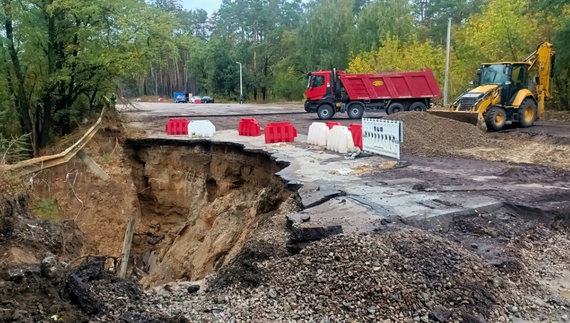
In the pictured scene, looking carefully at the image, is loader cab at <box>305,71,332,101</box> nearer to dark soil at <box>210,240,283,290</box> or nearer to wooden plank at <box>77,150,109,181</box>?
wooden plank at <box>77,150,109,181</box>

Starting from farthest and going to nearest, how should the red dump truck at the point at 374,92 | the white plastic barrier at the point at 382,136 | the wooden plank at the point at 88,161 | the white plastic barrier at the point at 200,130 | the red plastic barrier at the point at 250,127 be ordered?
1. the red dump truck at the point at 374,92
2. the red plastic barrier at the point at 250,127
3. the white plastic barrier at the point at 200,130
4. the white plastic barrier at the point at 382,136
5. the wooden plank at the point at 88,161

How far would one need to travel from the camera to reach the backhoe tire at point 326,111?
24.1 metres

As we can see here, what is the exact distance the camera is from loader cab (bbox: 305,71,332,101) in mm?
24078

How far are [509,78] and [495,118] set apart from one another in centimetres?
152

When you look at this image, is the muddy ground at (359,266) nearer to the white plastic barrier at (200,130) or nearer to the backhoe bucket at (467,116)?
the backhoe bucket at (467,116)

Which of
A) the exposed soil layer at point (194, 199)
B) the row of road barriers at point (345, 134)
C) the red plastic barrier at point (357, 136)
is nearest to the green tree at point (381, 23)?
the row of road barriers at point (345, 134)

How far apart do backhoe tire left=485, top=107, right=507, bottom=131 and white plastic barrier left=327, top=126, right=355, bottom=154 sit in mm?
6442

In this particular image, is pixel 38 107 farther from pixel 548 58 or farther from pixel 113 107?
pixel 548 58

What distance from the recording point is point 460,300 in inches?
173

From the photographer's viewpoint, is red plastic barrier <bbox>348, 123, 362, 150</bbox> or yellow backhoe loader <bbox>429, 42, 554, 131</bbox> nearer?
red plastic barrier <bbox>348, 123, 362, 150</bbox>

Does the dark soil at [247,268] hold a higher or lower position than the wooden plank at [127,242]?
higher

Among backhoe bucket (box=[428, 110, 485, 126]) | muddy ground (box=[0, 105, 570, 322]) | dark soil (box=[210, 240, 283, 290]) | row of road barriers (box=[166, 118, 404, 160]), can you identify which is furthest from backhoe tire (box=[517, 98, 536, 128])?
dark soil (box=[210, 240, 283, 290])

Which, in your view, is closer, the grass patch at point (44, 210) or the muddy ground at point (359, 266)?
the muddy ground at point (359, 266)

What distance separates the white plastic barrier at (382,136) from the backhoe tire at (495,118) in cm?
641
